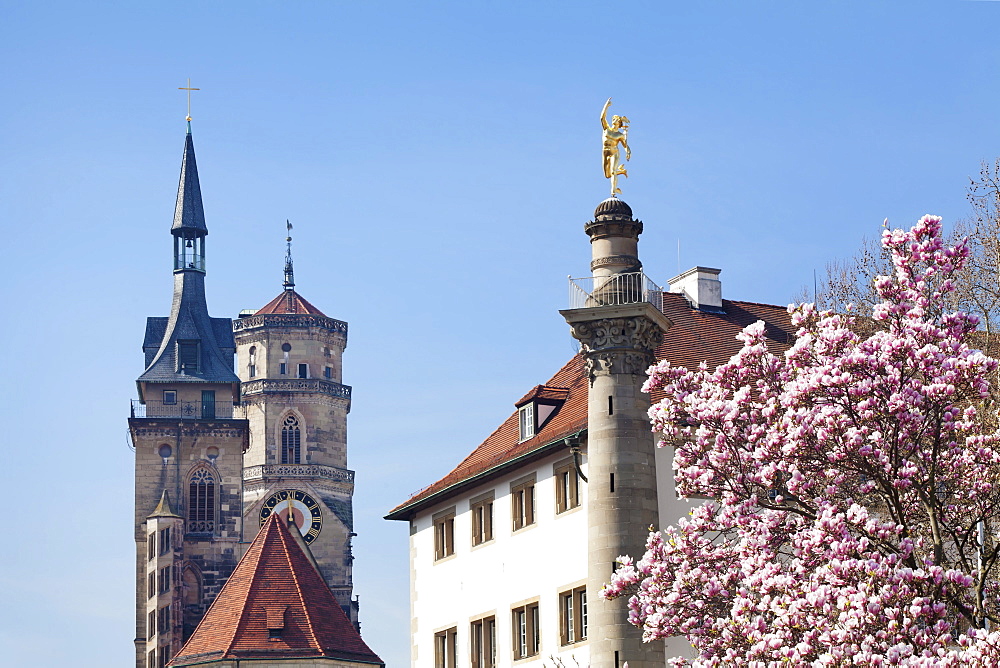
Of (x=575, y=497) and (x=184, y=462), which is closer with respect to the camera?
(x=575, y=497)

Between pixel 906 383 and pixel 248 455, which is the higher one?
pixel 248 455

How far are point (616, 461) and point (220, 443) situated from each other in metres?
95.5

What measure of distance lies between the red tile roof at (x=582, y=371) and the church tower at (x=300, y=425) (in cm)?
8964

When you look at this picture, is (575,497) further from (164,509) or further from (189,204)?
(189,204)

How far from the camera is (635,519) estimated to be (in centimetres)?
4056

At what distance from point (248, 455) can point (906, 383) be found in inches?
4942

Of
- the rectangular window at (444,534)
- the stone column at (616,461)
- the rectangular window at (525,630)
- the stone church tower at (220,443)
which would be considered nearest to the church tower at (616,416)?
the stone column at (616,461)

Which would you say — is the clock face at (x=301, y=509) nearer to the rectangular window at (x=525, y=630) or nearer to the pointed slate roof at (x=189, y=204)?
the pointed slate roof at (x=189, y=204)

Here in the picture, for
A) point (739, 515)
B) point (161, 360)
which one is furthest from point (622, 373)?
point (161, 360)

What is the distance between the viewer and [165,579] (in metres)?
124

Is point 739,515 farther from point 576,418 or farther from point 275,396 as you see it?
point 275,396

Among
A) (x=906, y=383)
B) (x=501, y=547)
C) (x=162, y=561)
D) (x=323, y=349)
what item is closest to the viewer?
(x=906, y=383)

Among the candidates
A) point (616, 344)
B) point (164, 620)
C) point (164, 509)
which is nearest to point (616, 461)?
point (616, 344)

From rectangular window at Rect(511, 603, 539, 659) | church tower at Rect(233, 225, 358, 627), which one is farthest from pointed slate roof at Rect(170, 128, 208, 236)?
rectangular window at Rect(511, 603, 539, 659)
